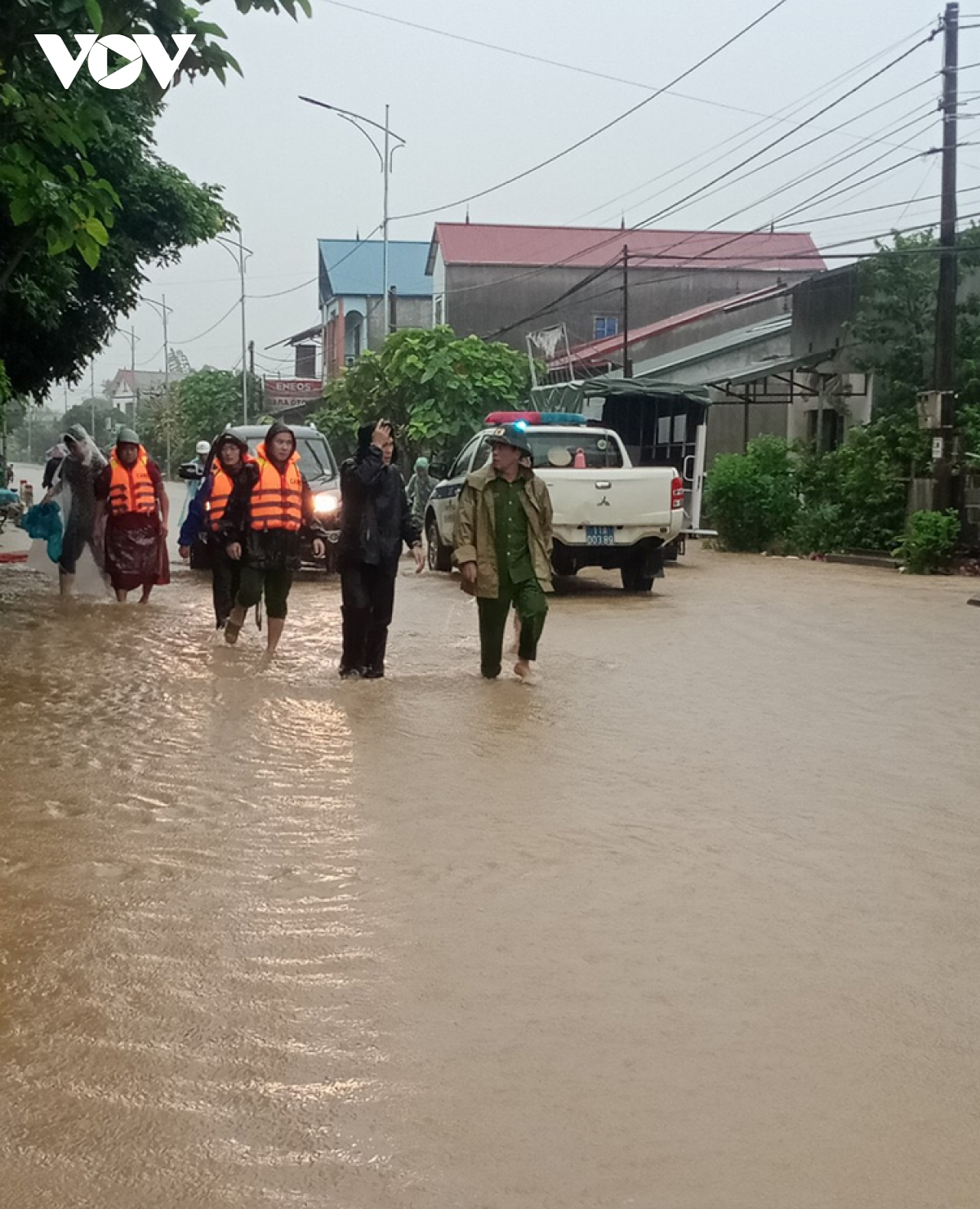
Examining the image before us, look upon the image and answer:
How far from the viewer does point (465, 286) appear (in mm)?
53375

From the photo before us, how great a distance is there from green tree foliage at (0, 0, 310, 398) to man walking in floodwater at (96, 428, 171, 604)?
1767mm

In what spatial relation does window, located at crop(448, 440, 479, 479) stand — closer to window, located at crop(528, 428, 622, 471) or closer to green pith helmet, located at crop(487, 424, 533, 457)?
window, located at crop(528, 428, 622, 471)

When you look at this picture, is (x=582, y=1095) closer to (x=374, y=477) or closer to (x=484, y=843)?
(x=484, y=843)

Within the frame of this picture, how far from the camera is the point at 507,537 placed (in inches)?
412

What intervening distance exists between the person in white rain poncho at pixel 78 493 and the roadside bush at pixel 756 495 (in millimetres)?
12777

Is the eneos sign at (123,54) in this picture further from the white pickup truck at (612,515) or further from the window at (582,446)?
the window at (582,446)

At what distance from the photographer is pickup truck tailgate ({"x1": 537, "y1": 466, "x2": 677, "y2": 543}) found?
54.7 feet

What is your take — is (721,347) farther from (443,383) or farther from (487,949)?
(487,949)

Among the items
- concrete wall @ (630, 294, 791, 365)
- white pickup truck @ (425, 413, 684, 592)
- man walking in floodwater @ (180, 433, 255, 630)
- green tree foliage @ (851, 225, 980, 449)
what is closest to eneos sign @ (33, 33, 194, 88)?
man walking in floodwater @ (180, 433, 255, 630)

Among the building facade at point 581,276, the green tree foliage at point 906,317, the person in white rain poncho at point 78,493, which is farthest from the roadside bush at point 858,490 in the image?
the building facade at point 581,276

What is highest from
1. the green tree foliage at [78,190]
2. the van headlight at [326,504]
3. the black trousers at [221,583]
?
the green tree foliage at [78,190]

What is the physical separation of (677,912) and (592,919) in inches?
12.3

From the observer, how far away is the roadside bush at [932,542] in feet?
70.8

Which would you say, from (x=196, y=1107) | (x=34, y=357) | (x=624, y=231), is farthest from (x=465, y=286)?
(x=196, y=1107)
